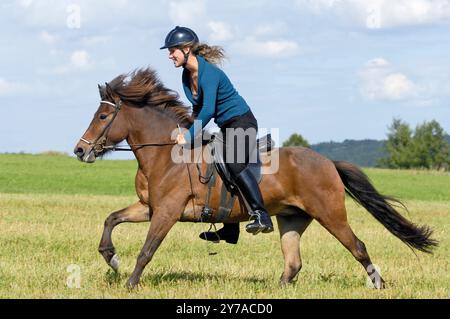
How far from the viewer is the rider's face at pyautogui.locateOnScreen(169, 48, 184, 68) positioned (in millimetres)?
8344

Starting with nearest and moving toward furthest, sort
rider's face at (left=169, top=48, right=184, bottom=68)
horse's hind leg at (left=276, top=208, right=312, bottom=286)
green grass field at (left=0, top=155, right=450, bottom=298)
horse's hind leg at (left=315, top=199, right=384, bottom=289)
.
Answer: rider's face at (left=169, top=48, right=184, bottom=68) → green grass field at (left=0, top=155, right=450, bottom=298) → horse's hind leg at (left=315, top=199, right=384, bottom=289) → horse's hind leg at (left=276, top=208, right=312, bottom=286)

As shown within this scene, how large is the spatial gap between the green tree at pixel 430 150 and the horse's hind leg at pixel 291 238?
111391 mm

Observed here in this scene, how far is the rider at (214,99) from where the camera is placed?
8.26 meters

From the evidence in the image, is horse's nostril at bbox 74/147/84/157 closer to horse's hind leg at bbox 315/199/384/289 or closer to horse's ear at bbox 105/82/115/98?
horse's ear at bbox 105/82/115/98

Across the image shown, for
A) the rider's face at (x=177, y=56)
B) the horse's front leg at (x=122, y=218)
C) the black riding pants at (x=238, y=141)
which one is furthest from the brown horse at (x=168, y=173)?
the rider's face at (x=177, y=56)

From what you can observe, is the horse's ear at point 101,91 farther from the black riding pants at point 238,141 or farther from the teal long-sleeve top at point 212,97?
the black riding pants at point 238,141

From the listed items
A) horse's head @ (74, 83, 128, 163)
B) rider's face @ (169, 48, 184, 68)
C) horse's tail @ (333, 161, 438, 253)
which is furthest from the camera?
horse's tail @ (333, 161, 438, 253)

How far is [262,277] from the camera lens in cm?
1015

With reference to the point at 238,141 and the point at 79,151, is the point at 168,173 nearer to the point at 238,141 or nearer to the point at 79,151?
the point at 238,141

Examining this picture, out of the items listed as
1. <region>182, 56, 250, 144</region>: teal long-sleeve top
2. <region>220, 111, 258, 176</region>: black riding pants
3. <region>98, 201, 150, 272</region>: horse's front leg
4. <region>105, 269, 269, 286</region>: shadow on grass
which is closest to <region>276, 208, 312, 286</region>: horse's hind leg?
<region>105, 269, 269, 286</region>: shadow on grass

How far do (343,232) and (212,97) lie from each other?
232 centimetres

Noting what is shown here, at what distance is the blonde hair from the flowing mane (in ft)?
2.21
